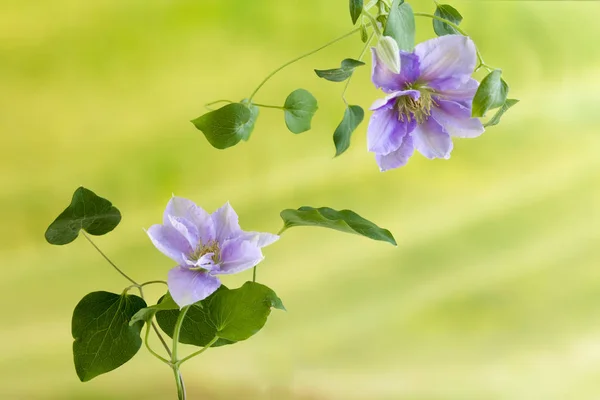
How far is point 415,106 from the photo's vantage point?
0.73 m

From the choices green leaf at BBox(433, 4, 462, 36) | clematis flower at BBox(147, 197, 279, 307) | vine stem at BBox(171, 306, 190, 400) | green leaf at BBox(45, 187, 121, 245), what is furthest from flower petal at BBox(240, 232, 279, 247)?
green leaf at BBox(433, 4, 462, 36)

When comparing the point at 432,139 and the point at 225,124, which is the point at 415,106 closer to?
the point at 432,139

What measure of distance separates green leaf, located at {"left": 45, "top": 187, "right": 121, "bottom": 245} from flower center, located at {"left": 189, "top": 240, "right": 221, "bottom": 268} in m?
0.17

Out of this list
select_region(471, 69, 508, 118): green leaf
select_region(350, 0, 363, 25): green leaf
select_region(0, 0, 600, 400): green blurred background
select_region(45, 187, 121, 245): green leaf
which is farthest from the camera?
select_region(0, 0, 600, 400): green blurred background

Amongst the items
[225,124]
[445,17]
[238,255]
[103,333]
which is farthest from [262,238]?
[445,17]

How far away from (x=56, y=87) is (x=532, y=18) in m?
0.85

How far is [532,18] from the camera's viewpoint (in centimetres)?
115

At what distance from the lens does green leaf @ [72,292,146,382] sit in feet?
2.67

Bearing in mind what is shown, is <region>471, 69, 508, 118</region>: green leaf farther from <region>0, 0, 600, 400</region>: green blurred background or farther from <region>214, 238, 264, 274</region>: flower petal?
<region>0, 0, 600, 400</region>: green blurred background

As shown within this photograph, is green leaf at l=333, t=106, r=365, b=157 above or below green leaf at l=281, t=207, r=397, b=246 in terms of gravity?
above

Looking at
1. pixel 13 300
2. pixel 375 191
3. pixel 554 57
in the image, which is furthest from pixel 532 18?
pixel 13 300

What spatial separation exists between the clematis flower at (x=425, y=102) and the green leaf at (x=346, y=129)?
0.11 metres

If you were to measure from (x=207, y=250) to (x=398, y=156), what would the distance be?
26cm

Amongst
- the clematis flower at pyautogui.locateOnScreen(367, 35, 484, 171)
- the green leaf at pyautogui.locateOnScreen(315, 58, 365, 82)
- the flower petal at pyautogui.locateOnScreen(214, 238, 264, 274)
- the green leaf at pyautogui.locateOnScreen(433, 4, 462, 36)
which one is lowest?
the flower petal at pyautogui.locateOnScreen(214, 238, 264, 274)
